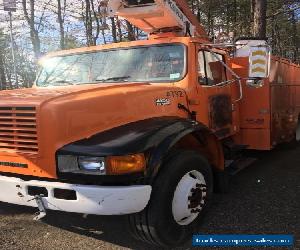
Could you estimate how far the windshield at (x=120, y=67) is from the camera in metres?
5.27

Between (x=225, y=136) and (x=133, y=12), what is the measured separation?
2.14m

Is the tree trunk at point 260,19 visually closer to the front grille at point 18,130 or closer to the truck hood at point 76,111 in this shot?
the truck hood at point 76,111

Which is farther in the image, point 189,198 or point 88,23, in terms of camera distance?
point 88,23

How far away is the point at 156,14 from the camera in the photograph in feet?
20.1

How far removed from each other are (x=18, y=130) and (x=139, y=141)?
44.1 inches

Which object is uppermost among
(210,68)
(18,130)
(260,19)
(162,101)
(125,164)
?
(260,19)

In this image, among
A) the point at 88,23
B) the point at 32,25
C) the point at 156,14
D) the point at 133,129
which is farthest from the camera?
the point at 88,23

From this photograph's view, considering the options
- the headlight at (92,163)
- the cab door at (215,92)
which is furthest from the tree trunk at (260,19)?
the headlight at (92,163)

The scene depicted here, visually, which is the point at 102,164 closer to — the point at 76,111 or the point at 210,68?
the point at 76,111

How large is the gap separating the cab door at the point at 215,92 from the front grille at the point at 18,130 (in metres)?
2.09

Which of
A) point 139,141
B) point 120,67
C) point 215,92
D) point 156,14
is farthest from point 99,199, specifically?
point 156,14

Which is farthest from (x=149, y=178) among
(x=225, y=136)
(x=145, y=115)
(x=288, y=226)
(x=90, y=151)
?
(x=225, y=136)

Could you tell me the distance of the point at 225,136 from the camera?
6020 millimetres

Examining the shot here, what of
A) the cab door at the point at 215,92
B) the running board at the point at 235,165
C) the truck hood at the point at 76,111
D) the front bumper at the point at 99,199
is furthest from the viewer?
the running board at the point at 235,165
